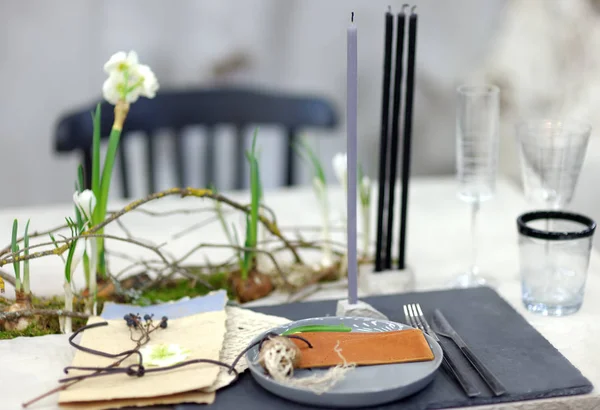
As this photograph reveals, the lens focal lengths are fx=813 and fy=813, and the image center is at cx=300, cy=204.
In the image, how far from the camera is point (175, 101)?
1.95m

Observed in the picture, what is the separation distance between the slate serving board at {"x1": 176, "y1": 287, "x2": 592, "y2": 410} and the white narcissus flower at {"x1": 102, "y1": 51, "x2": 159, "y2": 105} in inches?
13.2

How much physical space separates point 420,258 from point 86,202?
22.6 inches

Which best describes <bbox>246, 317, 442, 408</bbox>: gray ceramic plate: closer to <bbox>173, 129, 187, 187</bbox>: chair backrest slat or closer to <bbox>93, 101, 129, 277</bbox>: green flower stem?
<bbox>93, 101, 129, 277</bbox>: green flower stem

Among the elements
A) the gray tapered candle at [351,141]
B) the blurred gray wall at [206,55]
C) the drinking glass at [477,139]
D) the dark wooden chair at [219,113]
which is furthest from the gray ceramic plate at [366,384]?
the blurred gray wall at [206,55]

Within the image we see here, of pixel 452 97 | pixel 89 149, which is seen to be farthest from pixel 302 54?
pixel 89 149

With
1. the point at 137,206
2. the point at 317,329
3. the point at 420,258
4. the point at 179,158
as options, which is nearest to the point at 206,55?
the point at 179,158

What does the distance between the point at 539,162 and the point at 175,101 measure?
1.02 meters

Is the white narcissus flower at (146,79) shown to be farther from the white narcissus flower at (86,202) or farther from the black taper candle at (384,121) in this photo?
the black taper candle at (384,121)

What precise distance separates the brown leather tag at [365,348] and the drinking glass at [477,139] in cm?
35

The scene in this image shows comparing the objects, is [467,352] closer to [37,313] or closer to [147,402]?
[147,402]

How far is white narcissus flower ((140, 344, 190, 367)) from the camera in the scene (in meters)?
0.87

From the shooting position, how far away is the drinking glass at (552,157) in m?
1.16

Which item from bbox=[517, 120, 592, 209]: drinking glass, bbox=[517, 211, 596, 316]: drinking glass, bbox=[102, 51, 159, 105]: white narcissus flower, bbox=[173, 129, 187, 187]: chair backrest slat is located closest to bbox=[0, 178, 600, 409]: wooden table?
bbox=[517, 211, 596, 316]: drinking glass

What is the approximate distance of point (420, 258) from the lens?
134 centimetres
